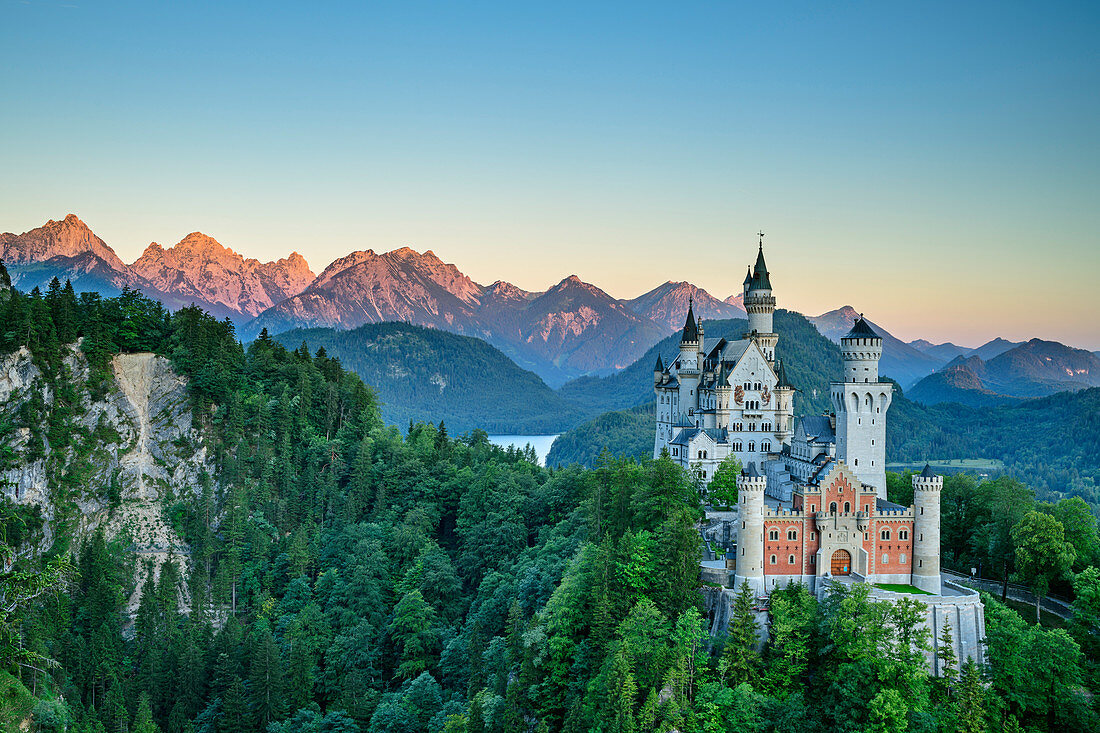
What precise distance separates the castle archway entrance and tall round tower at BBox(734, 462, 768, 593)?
14.8ft

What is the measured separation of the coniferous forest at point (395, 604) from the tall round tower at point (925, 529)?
4.00 metres

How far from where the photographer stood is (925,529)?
47.7 m

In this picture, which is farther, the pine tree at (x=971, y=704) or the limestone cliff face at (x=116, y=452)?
the limestone cliff face at (x=116, y=452)

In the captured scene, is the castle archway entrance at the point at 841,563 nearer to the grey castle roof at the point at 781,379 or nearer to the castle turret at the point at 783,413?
the castle turret at the point at 783,413

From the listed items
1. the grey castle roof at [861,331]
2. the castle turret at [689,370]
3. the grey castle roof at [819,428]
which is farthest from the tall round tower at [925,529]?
the castle turret at [689,370]

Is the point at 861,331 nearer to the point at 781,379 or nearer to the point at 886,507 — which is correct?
the point at 886,507

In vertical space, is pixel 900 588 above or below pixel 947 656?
above

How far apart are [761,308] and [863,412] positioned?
69.1 feet

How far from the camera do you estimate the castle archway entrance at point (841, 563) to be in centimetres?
4738

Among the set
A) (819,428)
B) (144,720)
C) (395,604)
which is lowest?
(144,720)

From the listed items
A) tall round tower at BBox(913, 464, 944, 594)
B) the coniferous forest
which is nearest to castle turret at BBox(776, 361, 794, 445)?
the coniferous forest

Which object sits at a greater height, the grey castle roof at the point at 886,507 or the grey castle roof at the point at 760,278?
the grey castle roof at the point at 760,278

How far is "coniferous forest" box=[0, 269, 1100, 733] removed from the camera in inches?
1640

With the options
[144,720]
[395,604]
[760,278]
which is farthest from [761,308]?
[144,720]
